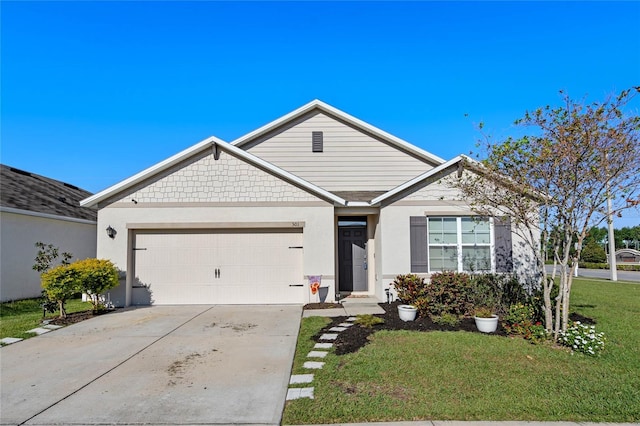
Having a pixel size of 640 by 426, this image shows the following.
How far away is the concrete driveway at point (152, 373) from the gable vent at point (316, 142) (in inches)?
281

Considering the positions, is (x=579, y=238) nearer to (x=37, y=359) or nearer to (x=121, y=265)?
(x=37, y=359)

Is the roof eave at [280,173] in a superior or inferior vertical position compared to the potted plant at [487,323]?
superior

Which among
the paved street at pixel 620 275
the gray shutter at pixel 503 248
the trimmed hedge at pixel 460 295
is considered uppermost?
the gray shutter at pixel 503 248

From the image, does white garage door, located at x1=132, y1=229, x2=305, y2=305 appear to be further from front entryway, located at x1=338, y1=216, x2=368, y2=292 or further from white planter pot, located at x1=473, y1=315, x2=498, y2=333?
white planter pot, located at x1=473, y1=315, x2=498, y2=333

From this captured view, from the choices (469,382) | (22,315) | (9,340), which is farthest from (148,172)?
(469,382)

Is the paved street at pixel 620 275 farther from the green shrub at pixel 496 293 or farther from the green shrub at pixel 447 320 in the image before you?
the green shrub at pixel 447 320

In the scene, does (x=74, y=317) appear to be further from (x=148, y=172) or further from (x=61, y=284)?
(x=148, y=172)

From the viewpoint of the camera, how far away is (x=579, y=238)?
6.61m

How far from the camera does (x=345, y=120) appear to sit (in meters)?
14.2

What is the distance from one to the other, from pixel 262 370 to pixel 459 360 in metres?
2.95

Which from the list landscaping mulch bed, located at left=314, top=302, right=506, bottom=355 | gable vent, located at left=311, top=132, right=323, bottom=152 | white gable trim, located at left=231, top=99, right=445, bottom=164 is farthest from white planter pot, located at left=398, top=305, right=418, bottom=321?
gable vent, located at left=311, top=132, right=323, bottom=152

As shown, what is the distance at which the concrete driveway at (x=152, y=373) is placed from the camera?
412cm

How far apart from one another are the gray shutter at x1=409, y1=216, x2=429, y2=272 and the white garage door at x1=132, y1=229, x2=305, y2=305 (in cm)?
329

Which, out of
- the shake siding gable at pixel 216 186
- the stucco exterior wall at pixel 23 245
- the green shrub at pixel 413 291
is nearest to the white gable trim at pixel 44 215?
the stucco exterior wall at pixel 23 245
